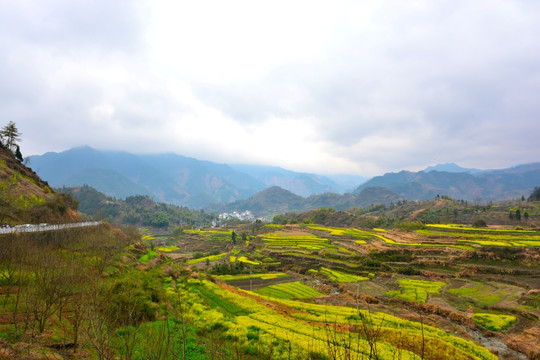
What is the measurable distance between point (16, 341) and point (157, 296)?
1034cm

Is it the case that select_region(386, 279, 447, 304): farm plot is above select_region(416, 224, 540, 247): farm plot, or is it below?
below

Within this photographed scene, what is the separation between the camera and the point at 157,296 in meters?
20.8

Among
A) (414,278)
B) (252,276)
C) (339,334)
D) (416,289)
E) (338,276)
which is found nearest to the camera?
(339,334)

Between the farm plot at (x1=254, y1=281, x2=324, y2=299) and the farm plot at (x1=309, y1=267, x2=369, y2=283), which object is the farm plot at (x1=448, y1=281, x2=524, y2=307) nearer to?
the farm plot at (x1=309, y1=267, x2=369, y2=283)

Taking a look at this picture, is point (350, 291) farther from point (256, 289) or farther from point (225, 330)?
point (225, 330)

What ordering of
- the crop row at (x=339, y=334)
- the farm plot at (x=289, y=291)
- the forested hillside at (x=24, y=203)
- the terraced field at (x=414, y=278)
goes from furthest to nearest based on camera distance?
the farm plot at (x=289, y=291) < the forested hillside at (x=24, y=203) < the terraced field at (x=414, y=278) < the crop row at (x=339, y=334)

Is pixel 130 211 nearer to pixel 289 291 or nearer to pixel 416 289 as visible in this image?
pixel 289 291

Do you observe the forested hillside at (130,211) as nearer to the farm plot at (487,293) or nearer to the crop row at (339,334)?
the crop row at (339,334)

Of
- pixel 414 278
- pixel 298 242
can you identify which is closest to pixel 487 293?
pixel 414 278

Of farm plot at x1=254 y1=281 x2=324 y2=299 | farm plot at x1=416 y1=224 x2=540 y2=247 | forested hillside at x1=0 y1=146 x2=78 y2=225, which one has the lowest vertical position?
farm plot at x1=254 y1=281 x2=324 y2=299

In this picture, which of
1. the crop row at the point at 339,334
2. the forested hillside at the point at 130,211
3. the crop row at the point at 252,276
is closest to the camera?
the crop row at the point at 339,334

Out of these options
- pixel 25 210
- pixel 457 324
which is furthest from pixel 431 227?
pixel 25 210

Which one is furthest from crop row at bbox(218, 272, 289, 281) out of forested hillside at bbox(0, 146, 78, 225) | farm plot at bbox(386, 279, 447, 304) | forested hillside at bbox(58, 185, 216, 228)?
forested hillside at bbox(58, 185, 216, 228)

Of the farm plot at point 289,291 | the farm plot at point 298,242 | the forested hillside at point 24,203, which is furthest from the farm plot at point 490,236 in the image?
the forested hillside at point 24,203
